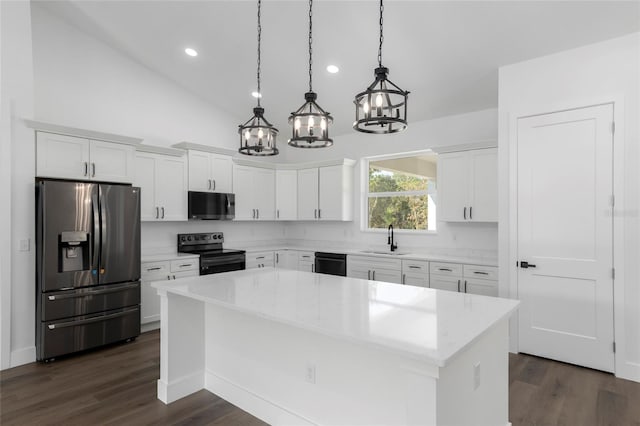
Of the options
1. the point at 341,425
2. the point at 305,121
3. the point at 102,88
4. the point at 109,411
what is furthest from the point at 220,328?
the point at 102,88

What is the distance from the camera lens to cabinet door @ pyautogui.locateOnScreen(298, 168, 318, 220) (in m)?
6.20

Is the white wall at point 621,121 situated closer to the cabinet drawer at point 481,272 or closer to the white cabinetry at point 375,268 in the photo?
the cabinet drawer at point 481,272

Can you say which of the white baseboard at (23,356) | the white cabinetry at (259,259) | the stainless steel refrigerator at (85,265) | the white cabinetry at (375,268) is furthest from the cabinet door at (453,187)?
A: the white baseboard at (23,356)

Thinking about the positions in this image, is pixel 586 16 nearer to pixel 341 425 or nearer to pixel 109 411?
pixel 341 425

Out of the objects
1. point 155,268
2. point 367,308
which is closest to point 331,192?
point 155,268

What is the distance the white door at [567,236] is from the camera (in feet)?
10.6

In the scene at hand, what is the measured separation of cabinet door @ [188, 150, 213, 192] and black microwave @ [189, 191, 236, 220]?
4.7 inches

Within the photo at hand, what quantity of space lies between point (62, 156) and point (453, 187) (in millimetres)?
4477

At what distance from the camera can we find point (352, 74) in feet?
14.4

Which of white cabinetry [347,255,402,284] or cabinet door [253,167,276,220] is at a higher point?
cabinet door [253,167,276,220]

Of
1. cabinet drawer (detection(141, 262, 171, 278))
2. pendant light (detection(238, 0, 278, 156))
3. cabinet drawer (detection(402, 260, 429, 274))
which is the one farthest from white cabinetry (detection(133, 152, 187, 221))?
cabinet drawer (detection(402, 260, 429, 274))

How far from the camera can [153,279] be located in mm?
4504

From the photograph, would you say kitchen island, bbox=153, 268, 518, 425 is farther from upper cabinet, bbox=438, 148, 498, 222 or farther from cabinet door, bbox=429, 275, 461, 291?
upper cabinet, bbox=438, 148, 498, 222

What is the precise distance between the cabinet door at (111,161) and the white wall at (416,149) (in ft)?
10.6
